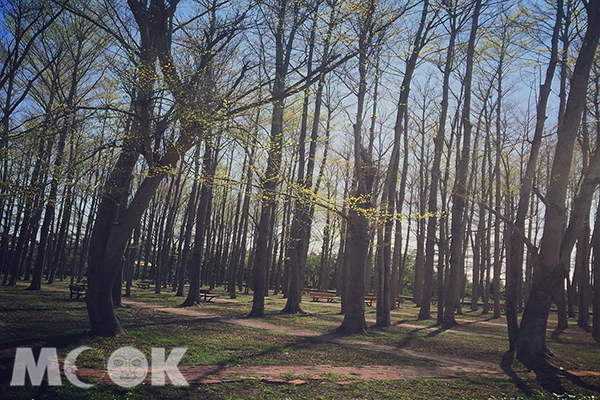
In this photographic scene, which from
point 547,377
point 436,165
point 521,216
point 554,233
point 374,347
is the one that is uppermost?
point 436,165

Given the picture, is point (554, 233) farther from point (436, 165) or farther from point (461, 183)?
point (436, 165)

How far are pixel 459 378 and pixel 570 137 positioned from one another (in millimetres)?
5327

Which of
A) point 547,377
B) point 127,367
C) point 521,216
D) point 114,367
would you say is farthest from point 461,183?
point 114,367

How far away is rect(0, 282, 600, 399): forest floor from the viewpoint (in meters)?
5.80

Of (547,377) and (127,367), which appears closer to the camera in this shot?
(127,367)

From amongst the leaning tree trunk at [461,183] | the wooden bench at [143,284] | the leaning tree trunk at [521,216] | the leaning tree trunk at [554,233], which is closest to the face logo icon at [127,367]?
the leaning tree trunk at [521,216]

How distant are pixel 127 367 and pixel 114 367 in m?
0.18

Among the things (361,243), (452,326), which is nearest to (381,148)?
(452,326)

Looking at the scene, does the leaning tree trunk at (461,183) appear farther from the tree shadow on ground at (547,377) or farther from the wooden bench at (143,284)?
the wooden bench at (143,284)

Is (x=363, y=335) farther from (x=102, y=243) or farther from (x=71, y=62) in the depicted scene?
(x=71, y=62)

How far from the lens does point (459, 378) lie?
24.8 ft

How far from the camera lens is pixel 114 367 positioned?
6.29 metres

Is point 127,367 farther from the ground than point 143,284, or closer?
farther from the ground

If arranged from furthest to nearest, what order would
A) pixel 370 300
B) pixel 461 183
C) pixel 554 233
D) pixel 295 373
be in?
pixel 370 300 → pixel 461 183 → pixel 554 233 → pixel 295 373
